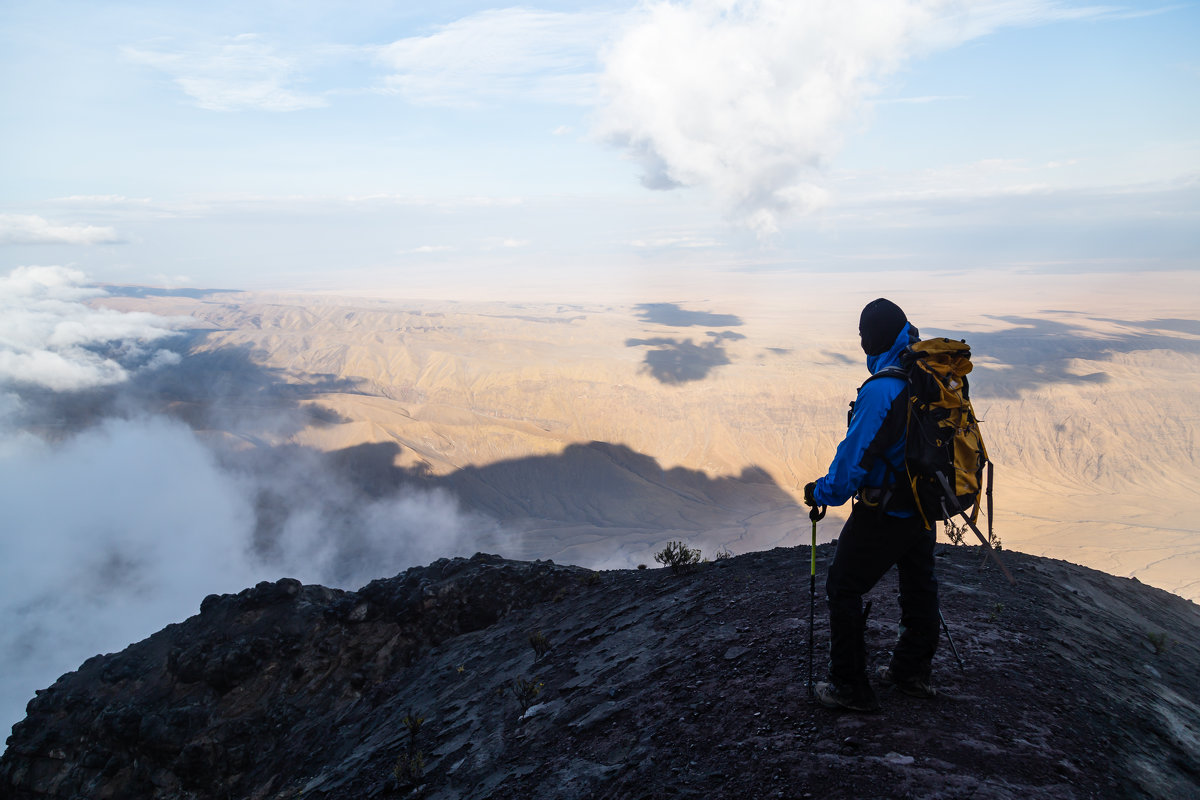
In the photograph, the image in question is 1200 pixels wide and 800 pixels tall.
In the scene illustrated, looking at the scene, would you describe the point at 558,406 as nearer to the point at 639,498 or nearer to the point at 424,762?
the point at 639,498

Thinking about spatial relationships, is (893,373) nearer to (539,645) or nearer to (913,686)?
(913,686)

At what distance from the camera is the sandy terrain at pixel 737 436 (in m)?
58.6

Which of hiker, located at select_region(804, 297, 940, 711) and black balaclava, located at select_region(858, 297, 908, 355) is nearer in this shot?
hiker, located at select_region(804, 297, 940, 711)

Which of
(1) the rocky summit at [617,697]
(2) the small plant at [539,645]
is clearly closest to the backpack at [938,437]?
(1) the rocky summit at [617,697]

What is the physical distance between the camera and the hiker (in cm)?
335

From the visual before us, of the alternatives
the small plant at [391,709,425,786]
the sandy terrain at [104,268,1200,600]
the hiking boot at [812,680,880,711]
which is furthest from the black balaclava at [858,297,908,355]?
the sandy terrain at [104,268,1200,600]

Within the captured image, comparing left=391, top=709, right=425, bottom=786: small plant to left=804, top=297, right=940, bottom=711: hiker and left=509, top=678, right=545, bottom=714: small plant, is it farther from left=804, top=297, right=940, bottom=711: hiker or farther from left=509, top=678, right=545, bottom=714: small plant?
left=804, top=297, right=940, bottom=711: hiker

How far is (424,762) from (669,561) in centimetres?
475

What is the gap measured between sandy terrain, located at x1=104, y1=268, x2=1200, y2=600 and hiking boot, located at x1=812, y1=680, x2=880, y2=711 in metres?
47.0

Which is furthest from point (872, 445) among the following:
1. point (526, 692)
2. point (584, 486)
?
point (584, 486)

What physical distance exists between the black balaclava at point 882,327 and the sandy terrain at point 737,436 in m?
47.3

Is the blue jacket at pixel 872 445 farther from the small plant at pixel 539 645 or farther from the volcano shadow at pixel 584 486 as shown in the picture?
the volcano shadow at pixel 584 486

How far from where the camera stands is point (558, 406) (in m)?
94.3

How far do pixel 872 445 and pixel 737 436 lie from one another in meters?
82.2
